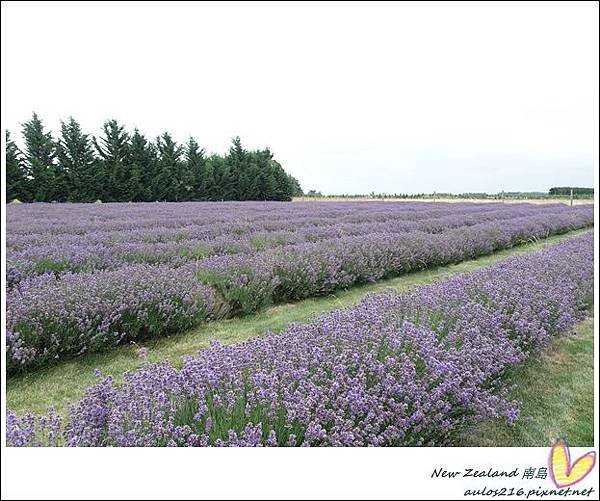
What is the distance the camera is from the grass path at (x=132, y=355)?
2676 mm

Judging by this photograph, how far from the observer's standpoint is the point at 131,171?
25625mm

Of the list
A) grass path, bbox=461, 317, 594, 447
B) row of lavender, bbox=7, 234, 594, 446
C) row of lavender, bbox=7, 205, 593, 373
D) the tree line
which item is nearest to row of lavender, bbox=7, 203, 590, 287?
row of lavender, bbox=7, 205, 593, 373

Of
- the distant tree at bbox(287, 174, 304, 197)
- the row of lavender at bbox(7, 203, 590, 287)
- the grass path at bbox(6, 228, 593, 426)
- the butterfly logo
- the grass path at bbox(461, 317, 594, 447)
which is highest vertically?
the distant tree at bbox(287, 174, 304, 197)

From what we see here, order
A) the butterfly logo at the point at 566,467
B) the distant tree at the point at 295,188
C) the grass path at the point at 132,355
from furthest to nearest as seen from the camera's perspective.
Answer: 1. the distant tree at the point at 295,188
2. the grass path at the point at 132,355
3. the butterfly logo at the point at 566,467

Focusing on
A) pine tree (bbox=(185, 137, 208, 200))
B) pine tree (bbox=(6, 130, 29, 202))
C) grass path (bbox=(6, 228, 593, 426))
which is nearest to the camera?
grass path (bbox=(6, 228, 593, 426))

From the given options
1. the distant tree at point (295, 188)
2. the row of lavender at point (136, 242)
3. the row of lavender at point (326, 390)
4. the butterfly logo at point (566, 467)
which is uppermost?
the distant tree at point (295, 188)

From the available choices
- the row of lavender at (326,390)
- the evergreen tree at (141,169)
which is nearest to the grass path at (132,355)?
the row of lavender at (326,390)

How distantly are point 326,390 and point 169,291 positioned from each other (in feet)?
7.90

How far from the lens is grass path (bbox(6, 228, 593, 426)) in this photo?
105 inches

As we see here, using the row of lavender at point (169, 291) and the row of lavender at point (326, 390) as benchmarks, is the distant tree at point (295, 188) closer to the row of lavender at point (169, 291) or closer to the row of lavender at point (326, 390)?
the row of lavender at point (169, 291)

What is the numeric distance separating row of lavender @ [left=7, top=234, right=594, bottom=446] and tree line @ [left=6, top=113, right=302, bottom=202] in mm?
19522

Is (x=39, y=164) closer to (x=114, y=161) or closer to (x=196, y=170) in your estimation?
(x=114, y=161)

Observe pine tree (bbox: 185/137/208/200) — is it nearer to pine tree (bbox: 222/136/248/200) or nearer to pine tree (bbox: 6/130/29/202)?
pine tree (bbox: 222/136/248/200)

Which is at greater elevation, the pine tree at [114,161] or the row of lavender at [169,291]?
the pine tree at [114,161]
